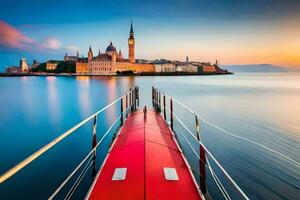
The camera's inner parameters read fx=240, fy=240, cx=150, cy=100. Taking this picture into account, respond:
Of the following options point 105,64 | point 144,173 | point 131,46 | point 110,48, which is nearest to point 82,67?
point 105,64

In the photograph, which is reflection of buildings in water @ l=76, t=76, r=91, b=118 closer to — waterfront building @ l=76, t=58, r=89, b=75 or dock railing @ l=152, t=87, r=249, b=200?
dock railing @ l=152, t=87, r=249, b=200

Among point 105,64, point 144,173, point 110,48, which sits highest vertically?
point 110,48

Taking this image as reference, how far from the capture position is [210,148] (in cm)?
1154

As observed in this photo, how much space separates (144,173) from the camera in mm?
4645

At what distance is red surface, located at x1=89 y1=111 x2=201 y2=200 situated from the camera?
398cm

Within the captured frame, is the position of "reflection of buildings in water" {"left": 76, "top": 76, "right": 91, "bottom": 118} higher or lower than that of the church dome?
lower

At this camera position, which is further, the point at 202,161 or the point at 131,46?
the point at 131,46

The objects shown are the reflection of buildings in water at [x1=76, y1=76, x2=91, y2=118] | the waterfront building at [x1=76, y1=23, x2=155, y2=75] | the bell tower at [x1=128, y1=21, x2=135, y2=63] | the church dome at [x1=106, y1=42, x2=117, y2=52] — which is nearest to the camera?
the reflection of buildings in water at [x1=76, y1=76, x2=91, y2=118]

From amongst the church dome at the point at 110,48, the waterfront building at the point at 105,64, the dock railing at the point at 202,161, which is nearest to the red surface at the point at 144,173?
the dock railing at the point at 202,161

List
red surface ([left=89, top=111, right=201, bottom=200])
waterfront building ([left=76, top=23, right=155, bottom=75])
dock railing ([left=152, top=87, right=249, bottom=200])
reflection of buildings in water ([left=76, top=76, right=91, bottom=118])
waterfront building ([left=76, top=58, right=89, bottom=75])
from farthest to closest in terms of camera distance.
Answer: waterfront building ([left=76, top=58, right=89, bottom=75]) → waterfront building ([left=76, top=23, right=155, bottom=75]) → reflection of buildings in water ([left=76, top=76, right=91, bottom=118]) → dock railing ([left=152, top=87, right=249, bottom=200]) → red surface ([left=89, top=111, right=201, bottom=200])

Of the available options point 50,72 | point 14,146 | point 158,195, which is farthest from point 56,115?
point 50,72

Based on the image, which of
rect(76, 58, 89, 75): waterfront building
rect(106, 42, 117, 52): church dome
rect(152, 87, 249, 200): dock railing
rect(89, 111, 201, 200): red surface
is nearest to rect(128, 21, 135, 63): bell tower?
rect(106, 42, 117, 52): church dome

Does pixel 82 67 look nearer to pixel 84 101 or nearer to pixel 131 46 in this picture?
pixel 131 46

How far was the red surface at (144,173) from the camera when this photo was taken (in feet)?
13.0
